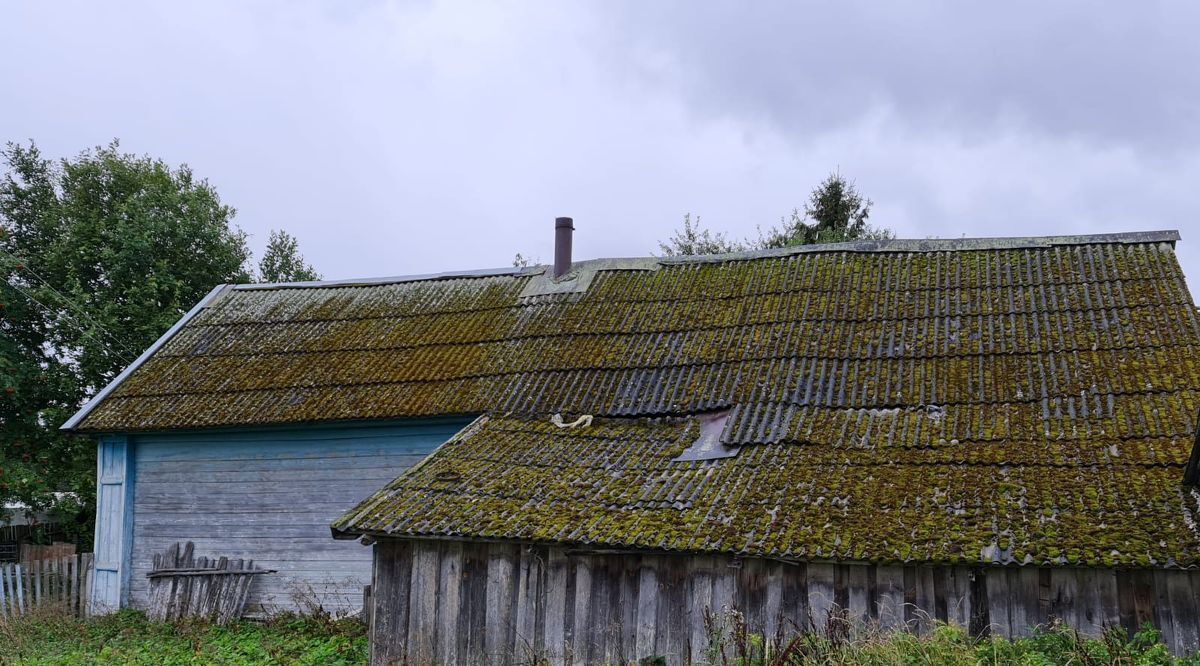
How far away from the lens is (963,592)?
333 inches

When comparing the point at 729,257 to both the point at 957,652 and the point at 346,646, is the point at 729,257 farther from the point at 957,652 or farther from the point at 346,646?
the point at 957,652

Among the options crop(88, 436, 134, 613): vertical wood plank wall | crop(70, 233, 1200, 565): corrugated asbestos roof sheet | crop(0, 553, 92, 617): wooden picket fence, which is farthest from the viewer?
crop(0, 553, 92, 617): wooden picket fence

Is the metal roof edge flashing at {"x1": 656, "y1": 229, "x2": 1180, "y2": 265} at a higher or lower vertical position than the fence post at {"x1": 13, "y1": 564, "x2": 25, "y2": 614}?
higher

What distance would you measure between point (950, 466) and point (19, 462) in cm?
1976

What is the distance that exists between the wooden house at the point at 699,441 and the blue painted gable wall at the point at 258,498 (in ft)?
0.15

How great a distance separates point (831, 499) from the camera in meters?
9.31

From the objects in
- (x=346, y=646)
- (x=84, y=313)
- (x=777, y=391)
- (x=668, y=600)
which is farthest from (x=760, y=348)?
(x=84, y=313)

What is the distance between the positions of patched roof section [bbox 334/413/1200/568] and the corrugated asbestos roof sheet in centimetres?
3

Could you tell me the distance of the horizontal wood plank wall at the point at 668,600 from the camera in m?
8.14

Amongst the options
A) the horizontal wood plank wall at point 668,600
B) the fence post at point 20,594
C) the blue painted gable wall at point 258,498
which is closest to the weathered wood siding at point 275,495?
the blue painted gable wall at point 258,498

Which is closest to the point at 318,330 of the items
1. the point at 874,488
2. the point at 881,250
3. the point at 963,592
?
the point at 881,250

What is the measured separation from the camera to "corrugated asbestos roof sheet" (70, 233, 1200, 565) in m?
8.87

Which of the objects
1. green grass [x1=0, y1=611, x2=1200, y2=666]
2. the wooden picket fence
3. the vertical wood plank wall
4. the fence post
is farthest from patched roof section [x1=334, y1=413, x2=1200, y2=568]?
the fence post

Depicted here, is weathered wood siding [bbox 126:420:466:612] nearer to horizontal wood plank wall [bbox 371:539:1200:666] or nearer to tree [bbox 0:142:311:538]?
horizontal wood plank wall [bbox 371:539:1200:666]
